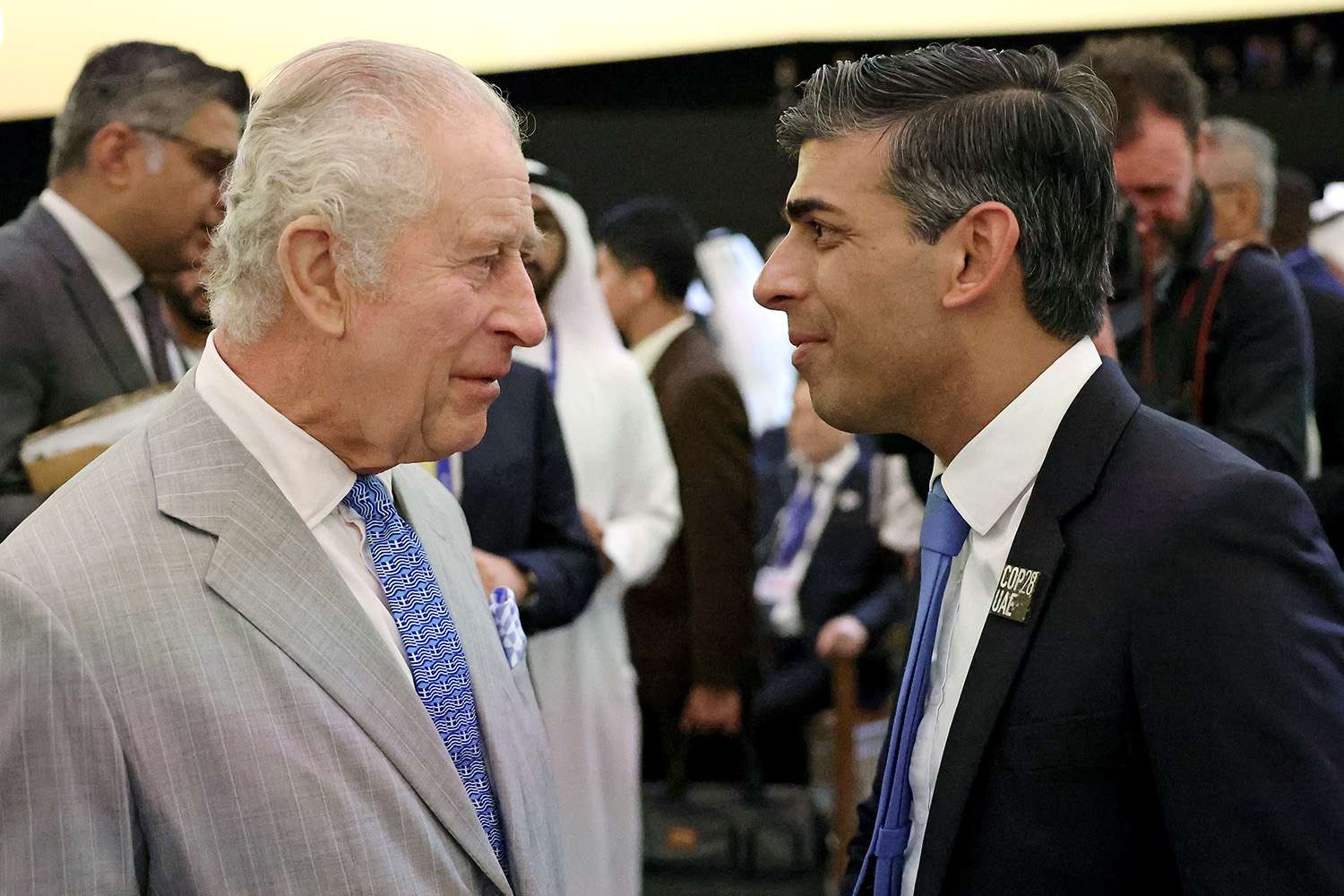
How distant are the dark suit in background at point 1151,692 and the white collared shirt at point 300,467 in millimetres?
650

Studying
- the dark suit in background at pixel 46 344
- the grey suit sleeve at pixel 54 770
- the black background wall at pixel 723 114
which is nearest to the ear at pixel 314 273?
the grey suit sleeve at pixel 54 770

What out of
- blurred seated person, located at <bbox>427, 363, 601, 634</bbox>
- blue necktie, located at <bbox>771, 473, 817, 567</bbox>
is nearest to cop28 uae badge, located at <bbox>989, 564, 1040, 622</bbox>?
blurred seated person, located at <bbox>427, 363, 601, 634</bbox>

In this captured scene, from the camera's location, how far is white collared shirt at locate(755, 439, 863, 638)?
16.3ft

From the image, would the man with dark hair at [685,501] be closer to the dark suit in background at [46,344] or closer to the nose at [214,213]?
the nose at [214,213]

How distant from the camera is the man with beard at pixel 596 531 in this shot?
356 cm

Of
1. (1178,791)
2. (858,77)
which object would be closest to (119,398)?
(858,77)

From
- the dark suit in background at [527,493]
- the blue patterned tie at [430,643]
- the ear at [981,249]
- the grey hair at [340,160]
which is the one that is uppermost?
the grey hair at [340,160]

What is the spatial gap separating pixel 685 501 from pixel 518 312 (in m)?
2.89

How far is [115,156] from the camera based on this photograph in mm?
2561

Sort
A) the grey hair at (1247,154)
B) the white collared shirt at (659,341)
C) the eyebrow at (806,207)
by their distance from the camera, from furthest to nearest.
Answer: the white collared shirt at (659,341) → the grey hair at (1247,154) → the eyebrow at (806,207)

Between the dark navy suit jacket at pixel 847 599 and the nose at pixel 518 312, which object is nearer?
the nose at pixel 518 312

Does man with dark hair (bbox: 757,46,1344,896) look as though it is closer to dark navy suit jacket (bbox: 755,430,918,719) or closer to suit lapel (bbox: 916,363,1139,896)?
suit lapel (bbox: 916,363,1139,896)

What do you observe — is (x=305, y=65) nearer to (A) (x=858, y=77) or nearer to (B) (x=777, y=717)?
(A) (x=858, y=77)

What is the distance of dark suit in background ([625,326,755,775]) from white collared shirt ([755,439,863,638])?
48cm
